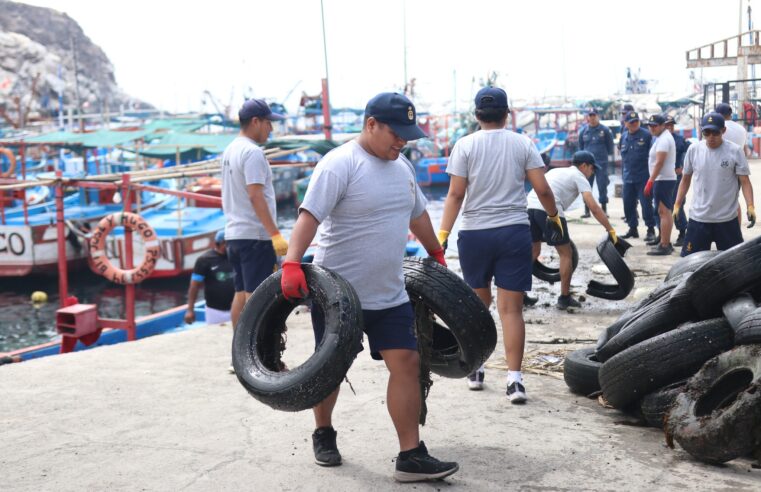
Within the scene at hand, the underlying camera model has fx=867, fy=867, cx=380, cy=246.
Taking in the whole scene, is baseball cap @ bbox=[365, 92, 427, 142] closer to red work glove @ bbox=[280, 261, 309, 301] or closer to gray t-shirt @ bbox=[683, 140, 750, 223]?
red work glove @ bbox=[280, 261, 309, 301]

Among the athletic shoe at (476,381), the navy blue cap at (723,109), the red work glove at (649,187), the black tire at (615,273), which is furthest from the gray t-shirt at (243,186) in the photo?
the navy blue cap at (723,109)

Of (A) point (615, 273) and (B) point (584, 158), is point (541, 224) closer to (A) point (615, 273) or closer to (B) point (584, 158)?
(A) point (615, 273)

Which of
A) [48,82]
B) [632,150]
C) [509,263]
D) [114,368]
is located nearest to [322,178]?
[509,263]

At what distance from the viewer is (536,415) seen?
4.94m

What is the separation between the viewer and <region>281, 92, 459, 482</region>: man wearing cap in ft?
12.5

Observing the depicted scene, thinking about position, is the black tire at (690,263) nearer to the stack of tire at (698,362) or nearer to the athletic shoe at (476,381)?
the stack of tire at (698,362)

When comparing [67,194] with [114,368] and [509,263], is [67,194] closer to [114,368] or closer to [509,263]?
[114,368]

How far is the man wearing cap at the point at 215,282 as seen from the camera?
8891 millimetres

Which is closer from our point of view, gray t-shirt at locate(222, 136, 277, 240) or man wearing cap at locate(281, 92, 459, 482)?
man wearing cap at locate(281, 92, 459, 482)

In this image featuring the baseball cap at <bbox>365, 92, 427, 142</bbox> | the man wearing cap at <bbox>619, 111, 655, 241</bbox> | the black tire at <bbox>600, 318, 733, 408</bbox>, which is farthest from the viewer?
the man wearing cap at <bbox>619, 111, 655, 241</bbox>

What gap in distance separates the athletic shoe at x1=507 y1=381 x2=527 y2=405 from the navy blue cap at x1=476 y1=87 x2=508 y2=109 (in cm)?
172

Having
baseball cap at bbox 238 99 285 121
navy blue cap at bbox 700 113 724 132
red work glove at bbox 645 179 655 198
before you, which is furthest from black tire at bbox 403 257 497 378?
red work glove at bbox 645 179 655 198

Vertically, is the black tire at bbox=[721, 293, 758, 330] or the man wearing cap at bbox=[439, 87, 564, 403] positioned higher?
the man wearing cap at bbox=[439, 87, 564, 403]

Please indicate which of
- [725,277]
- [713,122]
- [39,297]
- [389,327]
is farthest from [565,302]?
[39,297]
